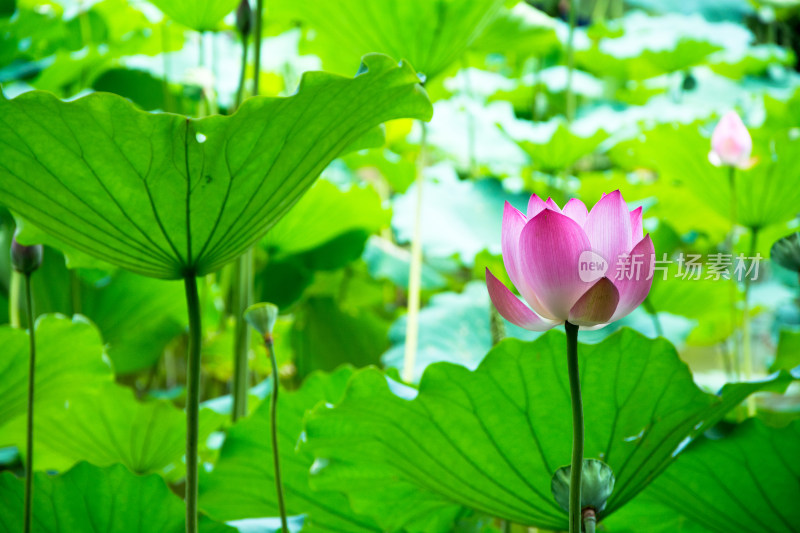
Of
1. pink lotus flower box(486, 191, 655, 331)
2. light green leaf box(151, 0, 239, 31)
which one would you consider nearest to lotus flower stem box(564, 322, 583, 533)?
pink lotus flower box(486, 191, 655, 331)

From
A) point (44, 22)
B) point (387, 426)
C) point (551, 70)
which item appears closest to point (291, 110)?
point (387, 426)

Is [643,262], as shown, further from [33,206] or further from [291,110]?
[33,206]

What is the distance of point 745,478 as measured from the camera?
1.64 feet

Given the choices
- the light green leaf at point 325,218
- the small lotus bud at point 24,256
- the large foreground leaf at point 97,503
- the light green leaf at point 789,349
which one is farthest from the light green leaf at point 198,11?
the light green leaf at point 789,349

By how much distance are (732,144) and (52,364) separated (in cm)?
64

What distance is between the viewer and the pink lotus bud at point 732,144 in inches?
25.1

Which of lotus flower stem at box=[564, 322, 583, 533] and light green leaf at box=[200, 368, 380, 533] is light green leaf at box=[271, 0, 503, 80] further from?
lotus flower stem at box=[564, 322, 583, 533]

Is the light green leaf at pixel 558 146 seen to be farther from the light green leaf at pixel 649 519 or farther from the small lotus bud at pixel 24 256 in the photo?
the small lotus bud at pixel 24 256

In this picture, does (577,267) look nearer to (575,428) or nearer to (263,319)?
(575,428)

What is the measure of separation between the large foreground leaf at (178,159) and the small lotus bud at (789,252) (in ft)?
0.79

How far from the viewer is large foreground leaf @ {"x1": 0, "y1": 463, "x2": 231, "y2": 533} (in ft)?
1.69

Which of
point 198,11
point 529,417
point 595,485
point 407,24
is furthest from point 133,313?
point 595,485

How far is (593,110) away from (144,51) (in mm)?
957

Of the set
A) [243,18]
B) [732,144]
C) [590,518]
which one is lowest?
[590,518]
